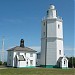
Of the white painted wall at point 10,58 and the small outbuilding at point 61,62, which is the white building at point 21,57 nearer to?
the white painted wall at point 10,58

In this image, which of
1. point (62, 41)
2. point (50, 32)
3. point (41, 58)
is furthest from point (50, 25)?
point (41, 58)

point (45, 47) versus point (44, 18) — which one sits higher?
point (44, 18)

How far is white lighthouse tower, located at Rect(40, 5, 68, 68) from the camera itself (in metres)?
41.3

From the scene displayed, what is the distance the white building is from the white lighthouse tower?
7.72ft

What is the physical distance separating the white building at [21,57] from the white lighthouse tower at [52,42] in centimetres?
235

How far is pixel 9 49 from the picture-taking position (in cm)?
4297

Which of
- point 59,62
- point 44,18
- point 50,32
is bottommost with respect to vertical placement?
point 59,62

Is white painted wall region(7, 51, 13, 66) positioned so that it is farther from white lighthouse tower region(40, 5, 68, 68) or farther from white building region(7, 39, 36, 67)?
white lighthouse tower region(40, 5, 68, 68)

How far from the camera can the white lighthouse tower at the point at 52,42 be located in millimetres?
41312

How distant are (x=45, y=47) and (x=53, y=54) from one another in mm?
2153

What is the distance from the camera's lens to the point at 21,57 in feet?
136

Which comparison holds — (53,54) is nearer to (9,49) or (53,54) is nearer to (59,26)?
(59,26)

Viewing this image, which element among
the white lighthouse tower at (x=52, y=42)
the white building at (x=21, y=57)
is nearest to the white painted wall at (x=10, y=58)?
the white building at (x=21, y=57)

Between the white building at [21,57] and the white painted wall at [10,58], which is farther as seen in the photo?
the white painted wall at [10,58]
